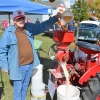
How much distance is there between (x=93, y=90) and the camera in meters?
2.77

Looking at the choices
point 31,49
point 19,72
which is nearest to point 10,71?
point 19,72

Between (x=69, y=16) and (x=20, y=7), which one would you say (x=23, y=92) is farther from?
(x=20, y=7)

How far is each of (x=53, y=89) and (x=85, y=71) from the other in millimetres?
644

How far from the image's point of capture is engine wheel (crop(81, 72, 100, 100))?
2.76 meters

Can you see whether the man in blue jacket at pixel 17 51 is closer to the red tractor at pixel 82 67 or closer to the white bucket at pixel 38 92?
the red tractor at pixel 82 67

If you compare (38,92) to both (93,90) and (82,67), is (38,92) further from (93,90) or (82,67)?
(93,90)

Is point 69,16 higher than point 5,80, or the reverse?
point 69,16

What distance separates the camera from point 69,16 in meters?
2.63

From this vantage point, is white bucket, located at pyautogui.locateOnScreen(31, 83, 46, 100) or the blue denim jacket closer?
the blue denim jacket

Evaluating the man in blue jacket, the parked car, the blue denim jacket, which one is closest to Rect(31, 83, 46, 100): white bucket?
the man in blue jacket

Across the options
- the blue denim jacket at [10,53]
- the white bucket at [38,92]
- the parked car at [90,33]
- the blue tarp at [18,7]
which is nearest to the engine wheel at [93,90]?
the white bucket at [38,92]

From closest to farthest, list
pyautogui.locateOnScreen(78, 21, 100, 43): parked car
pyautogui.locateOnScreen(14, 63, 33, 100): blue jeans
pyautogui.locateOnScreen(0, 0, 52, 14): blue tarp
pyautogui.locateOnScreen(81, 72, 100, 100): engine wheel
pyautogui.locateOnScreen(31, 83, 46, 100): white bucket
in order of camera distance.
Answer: pyautogui.locateOnScreen(81, 72, 100, 100): engine wheel < pyautogui.locateOnScreen(14, 63, 33, 100): blue jeans < pyautogui.locateOnScreen(31, 83, 46, 100): white bucket < pyautogui.locateOnScreen(0, 0, 52, 14): blue tarp < pyautogui.locateOnScreen(78, 21, 100, 43): parked car

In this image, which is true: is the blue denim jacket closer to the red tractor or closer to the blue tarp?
the red tractor

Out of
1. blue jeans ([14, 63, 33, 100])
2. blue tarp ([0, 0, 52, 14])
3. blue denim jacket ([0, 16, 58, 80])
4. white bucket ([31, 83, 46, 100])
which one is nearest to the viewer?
blue denim jacket ([0, 16, 58, 80])
